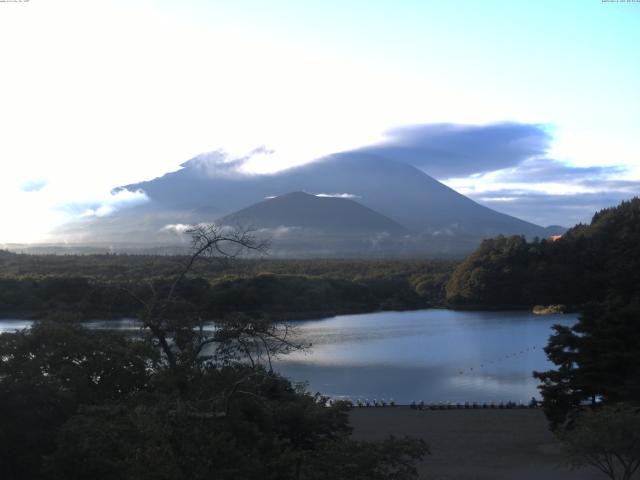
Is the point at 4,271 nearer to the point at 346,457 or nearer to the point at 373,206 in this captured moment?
the point at 346,457

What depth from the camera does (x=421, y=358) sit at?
907 inches

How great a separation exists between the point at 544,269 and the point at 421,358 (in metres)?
21.5

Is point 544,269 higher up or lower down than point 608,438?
higher up

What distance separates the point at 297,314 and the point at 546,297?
14714 millimetres

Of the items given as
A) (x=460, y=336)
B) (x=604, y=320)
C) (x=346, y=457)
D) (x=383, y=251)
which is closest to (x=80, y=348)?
(x=346, y=457)

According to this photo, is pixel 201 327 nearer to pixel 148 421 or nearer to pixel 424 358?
pixel 148 421

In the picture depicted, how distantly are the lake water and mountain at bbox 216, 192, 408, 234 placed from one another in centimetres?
5283

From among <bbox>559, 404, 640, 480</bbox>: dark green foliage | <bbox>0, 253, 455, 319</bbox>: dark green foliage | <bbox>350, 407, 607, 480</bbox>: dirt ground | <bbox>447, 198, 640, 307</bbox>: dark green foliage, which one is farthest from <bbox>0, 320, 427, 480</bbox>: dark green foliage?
<bbox>447, 198, 640, 307</bbox>: dark green foliage

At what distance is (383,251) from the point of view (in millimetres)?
83562

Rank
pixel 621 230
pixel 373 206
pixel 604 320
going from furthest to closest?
pixel 373 206, pixel 621 230, pixel 604 320

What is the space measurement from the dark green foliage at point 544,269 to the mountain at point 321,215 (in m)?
43.6

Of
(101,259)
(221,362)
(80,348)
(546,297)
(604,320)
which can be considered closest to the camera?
(221,362)

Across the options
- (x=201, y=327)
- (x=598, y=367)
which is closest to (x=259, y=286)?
(x=598, y=367)

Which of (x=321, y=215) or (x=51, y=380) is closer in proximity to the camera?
(x=51, y=380)
